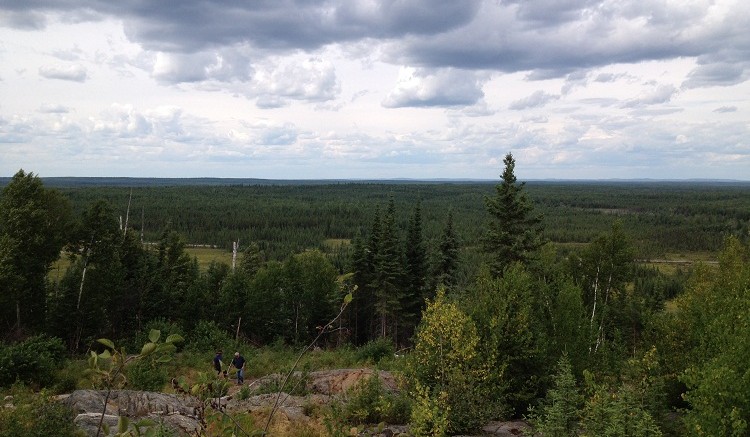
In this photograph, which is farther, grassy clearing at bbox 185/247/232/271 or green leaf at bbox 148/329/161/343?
grassy clearing at bbox 185/247/232/271

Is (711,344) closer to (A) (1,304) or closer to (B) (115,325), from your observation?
(A) (1,304)

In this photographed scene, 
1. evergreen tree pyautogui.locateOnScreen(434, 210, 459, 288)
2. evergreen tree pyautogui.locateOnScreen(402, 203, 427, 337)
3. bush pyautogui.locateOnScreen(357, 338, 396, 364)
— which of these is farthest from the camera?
evergreen tree pyautogui.locateOnScreen(402, 203, 427, 337)

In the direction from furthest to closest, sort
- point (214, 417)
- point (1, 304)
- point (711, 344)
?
point (1, 304) < point (711, 344) < point (214, 417)

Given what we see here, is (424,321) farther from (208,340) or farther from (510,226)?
(208,340)

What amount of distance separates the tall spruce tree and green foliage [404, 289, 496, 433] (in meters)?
11.1

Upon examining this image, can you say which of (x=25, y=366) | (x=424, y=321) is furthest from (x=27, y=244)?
(x=424, y=321)

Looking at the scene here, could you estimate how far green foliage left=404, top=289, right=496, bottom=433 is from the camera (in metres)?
13.2

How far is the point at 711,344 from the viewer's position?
608 inches

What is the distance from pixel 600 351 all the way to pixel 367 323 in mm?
30078

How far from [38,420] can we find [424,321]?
9951mm

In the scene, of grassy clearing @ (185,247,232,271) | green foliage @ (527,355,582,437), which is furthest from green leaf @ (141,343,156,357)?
grassy clearing @ (185,247,232,271)

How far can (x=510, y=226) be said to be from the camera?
83.1 feet

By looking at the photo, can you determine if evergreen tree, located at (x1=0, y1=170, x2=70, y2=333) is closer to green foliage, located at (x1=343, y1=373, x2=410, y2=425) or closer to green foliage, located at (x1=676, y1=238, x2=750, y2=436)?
green foliage, located at (x1=343, y1=373, x2=410, y2=425)

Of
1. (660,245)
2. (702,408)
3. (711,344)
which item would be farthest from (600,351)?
(660,245)
